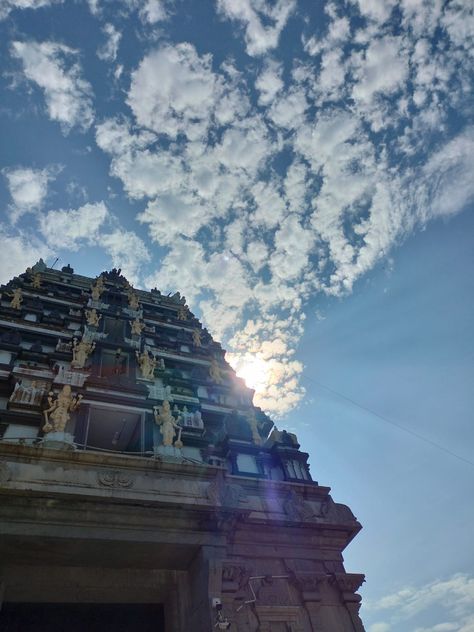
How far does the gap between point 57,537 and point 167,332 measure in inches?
740

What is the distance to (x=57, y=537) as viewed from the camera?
1248 centimetres

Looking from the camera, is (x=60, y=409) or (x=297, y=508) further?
(x=60, y=409)

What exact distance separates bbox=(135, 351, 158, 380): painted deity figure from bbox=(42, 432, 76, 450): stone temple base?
6.10 m

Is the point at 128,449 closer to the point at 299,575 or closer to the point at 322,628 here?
the point at 299,575

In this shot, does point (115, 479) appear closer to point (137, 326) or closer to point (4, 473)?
point (4, 473)

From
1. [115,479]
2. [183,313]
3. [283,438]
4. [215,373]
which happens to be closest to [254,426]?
[283,438]

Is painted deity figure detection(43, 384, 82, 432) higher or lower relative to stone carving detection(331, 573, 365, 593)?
higher

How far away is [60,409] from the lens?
1728 centimetres

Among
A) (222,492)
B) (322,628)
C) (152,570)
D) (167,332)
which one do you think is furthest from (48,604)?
(167,332)

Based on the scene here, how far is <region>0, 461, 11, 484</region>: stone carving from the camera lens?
41.9ft

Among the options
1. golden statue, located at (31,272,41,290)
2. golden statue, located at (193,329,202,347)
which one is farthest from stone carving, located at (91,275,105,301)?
golden statue, located at (193,329,202,347)

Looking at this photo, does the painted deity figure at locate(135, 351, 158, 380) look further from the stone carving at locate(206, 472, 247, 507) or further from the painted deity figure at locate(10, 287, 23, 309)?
the stone carving at locate(206, 472, 247, 507)

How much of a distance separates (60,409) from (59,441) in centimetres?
170

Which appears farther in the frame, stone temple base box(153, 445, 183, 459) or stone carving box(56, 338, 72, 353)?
stone carving box(56, 338, 72, 353)
